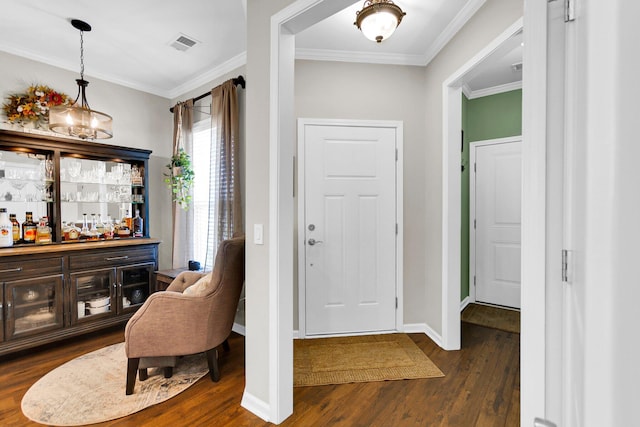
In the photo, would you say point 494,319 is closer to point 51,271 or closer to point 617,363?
point 617,363

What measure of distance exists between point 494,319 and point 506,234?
104 centimetres

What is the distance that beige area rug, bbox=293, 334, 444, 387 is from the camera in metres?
2.21

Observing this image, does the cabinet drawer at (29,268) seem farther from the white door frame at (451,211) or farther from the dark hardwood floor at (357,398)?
the white door frame at (451,211)

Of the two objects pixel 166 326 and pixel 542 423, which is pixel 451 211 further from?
pixel 166 326

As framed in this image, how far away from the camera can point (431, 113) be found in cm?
287

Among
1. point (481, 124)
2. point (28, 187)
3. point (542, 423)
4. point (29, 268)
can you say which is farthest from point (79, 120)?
point (481, 124)

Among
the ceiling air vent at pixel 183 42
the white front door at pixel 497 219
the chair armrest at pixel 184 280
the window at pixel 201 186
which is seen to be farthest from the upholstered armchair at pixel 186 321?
the white front door at pixel 497 219

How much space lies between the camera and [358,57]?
113 inches

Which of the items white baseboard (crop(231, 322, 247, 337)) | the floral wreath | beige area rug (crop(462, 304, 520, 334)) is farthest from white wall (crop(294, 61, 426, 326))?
the floral wreath

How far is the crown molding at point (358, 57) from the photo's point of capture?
2807 millimetres

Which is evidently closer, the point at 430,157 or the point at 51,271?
the point at 51,271

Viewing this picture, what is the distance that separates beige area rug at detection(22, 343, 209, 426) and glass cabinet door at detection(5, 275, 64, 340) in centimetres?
48

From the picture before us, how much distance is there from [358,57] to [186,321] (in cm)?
265

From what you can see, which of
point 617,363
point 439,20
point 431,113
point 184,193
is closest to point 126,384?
point 184,193
